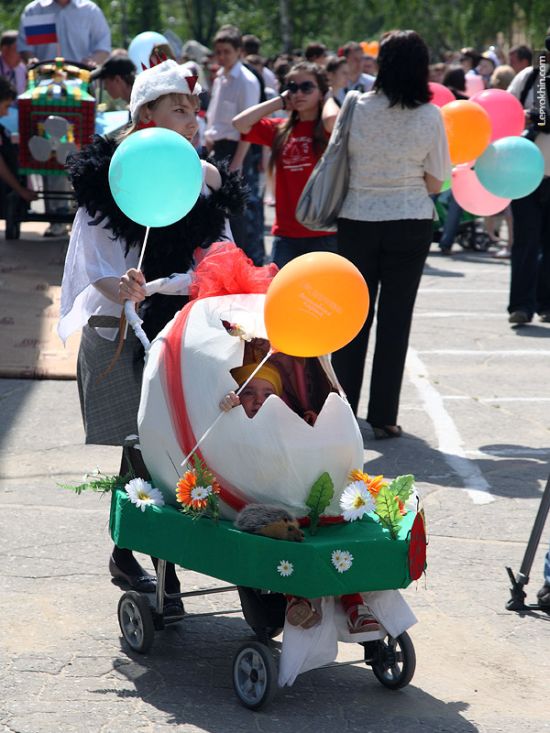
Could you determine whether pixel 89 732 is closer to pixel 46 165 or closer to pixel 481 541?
pixel 481 541

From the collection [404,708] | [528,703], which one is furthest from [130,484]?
[528,703]

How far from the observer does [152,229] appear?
4406 mm

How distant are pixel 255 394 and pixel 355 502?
0.43 meters

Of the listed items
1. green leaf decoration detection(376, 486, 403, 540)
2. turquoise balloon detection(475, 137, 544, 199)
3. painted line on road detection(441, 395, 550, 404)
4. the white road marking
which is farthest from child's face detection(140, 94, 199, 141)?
the white road marking

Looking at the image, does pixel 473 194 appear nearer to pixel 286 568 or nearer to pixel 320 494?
pixel 320 494

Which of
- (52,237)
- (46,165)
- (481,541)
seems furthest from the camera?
(52,237)

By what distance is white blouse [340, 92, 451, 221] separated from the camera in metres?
6.57

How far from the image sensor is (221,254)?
4.00 meters

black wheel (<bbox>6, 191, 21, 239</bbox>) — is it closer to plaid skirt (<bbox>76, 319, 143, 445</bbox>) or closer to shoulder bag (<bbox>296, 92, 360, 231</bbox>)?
shoulder bag (<bbox>296, 92, 360, 231</bbox>)

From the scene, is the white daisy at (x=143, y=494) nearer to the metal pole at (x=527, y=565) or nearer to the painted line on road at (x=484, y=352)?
the metal pole at (x=527, y=565)

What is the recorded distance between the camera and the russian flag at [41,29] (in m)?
12.2

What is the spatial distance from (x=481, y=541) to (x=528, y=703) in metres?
1.51

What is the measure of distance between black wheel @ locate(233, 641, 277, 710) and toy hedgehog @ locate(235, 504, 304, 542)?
35 cm
